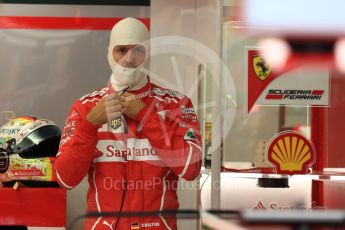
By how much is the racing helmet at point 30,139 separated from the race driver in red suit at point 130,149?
0.81 metres

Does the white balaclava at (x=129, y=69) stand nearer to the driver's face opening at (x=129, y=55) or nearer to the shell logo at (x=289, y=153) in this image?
the driver's face opening at (x=129, y=55)

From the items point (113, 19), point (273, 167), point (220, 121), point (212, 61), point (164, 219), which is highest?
point (113, 19)

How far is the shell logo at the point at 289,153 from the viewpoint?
10.2 ft

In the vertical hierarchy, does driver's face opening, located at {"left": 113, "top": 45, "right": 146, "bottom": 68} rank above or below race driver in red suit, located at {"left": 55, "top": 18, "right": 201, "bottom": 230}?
above

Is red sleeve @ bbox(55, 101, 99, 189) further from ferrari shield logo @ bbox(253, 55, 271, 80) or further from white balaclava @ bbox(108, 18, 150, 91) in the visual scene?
ferrari shield logo @ bbox(253, 55, 271, 80)

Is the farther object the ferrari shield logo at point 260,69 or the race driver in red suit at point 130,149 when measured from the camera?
the ferrari shield logo at point 260,69

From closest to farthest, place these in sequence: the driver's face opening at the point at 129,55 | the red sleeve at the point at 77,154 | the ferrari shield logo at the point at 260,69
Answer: the red sleeve at the point at 77,154 → the driver's face opening at the point at 129,55 → the ferrari shield logo at the point at 260,69

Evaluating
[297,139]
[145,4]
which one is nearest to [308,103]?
[297,139]

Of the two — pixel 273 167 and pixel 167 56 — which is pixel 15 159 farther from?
pixel 273 167

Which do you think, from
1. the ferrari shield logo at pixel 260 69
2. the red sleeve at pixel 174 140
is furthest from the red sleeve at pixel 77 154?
the ferrari shield logo at pixel 260 69

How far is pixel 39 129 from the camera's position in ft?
11.7

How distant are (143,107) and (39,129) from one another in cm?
104

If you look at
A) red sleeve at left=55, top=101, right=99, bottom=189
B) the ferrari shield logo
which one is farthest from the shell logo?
red sleeve at left=55, top=101, right=99, bottom=189

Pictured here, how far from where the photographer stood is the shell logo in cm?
311
